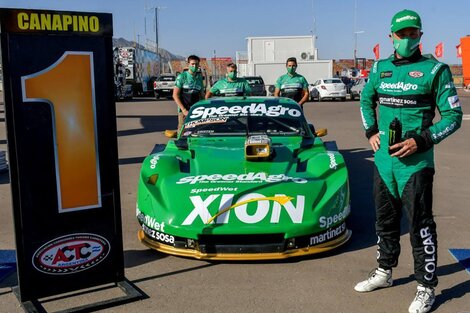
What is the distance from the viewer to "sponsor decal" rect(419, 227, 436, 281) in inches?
143

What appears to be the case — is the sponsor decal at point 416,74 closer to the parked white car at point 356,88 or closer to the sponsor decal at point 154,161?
the sponsor decal at point 154,161

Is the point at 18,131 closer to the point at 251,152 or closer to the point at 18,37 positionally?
the point at 18,37

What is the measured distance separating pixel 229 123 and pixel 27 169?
3.24 m

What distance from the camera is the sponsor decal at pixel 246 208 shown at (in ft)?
14.6

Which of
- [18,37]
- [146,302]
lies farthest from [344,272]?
[18,37]

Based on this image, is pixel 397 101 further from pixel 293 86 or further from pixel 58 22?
pixel 293 86

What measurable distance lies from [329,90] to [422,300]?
26.7m

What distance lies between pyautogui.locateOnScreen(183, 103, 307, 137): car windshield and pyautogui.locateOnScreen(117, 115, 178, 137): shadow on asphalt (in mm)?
8241

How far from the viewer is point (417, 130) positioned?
3.59m

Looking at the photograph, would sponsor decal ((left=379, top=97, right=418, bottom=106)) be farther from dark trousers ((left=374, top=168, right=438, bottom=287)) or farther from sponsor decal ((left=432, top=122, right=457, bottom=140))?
dark trousers ((left=374, top=168, right=438, bottom=287))

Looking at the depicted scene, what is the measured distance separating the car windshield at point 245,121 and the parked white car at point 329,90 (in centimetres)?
2319

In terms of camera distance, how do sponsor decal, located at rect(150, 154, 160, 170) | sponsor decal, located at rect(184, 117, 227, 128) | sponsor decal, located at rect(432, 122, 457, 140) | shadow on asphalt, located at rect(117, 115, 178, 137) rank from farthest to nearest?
1. shadow on asphalt, located at rect(117, 115, 178, 137)
2. sponsor decal, located at rect(184, 117, 227, 128)
3. sponsor decal, located at rect(150, 154, 160, 170)
4. sponsor decal, located at rect(432, 122, 457, 140)

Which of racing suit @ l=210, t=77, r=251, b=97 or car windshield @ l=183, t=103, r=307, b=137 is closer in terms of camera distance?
car windshield @ l=183, t=103, r=307, b=137

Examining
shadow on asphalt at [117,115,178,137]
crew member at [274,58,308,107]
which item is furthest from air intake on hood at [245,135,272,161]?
shadow on asphalt at [117,115,178,137]
